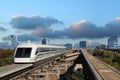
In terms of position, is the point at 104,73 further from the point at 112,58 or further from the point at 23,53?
the point at 112,58

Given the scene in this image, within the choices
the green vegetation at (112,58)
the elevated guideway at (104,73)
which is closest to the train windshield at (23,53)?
the elevated guideway at (104,73)


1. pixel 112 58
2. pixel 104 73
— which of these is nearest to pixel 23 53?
pixel 104 73

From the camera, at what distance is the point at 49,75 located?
193 feet

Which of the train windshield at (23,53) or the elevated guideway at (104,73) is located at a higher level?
the train windshield at (23,53)

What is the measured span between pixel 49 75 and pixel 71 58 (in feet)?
165

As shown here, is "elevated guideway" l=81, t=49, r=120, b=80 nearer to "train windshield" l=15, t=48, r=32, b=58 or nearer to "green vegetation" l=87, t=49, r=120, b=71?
"train windshield" l=15, t=48, r=32, b=58

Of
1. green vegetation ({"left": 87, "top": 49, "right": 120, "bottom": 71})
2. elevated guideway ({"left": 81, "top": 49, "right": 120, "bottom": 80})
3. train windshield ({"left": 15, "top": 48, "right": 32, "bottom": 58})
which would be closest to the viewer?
elevated guideway ({"left": 81, "top": 49, "right": 120, "bottom": 80})

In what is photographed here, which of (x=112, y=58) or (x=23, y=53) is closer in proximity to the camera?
(x=23, y=53)

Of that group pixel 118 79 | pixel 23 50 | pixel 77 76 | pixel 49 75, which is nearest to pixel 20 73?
pixel 23 50

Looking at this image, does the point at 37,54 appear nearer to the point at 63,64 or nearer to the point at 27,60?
the point at 27,60

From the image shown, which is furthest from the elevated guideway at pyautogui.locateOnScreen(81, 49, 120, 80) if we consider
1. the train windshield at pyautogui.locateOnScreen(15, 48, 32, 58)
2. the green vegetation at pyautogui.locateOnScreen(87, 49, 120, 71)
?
the green vegetation at pyautogui.locateOnScreen(87, 49, 120, 71)

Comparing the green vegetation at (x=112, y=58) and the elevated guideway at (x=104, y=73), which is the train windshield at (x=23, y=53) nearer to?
the elevated guideway at (x=104, y=73)

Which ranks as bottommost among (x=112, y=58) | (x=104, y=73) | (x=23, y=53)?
(x=112, y=58)

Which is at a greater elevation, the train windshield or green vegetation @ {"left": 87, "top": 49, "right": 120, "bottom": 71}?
the train windshield
